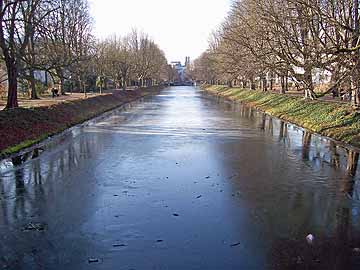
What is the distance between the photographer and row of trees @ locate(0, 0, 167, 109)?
833 inches

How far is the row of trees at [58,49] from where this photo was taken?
2116 cm

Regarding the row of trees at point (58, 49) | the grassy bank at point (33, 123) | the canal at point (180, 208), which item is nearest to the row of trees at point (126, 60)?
the row of trees at point (58, 49)

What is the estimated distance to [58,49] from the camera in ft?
93.6

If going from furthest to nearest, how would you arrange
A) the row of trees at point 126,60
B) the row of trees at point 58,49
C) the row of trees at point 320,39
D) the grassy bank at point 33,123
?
the row of trees at point 126,60, the row of trees at point 58,49, the row of trees at point 320,39, the grassy bank at point 33,123

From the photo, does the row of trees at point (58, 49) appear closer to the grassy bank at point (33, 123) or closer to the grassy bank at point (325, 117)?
the grassy bank at point (33, 123)

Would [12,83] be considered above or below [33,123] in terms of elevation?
above

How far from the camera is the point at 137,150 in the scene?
15.2 meters

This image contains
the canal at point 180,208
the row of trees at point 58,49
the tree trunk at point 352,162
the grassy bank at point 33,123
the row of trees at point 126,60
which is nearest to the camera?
the canal at point 180,208

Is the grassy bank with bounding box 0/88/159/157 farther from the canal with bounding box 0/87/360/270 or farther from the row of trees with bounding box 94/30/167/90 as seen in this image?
the row of trees with bounding box 94/30/167/90

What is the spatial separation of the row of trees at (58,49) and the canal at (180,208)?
8307mm

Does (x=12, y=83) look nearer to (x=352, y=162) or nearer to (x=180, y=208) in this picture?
(x=180, y=208)

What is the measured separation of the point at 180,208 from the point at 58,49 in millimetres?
23183

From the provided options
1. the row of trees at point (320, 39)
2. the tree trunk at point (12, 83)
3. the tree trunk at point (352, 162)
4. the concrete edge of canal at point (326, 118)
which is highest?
the row of trees at point (320, 39)

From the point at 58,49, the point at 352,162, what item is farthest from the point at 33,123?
the point at 352,162
